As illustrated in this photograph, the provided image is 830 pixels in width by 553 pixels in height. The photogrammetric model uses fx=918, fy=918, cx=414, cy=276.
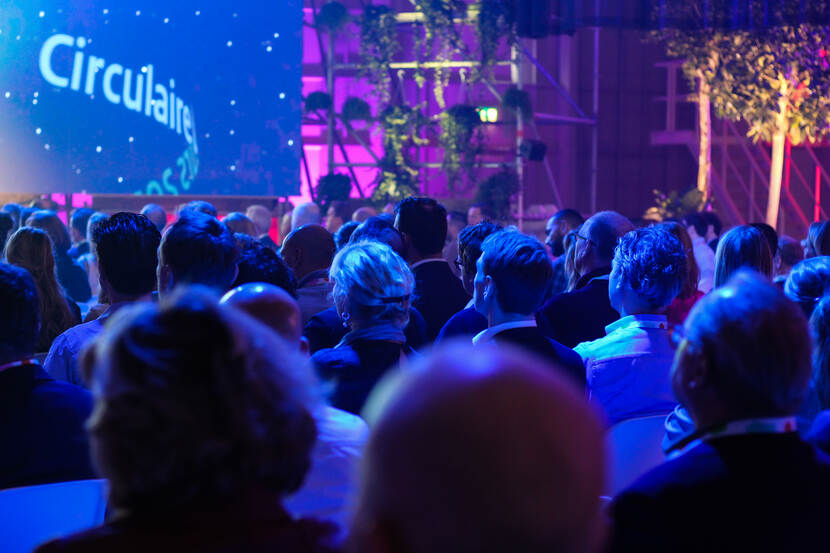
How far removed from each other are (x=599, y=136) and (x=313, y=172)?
14.8ft

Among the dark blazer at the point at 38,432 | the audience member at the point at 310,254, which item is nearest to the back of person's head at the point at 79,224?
the audience member at the point at 310,254

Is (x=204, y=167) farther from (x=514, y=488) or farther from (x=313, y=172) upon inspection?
(x=514, y=488)

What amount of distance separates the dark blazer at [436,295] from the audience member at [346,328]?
0.16 metres

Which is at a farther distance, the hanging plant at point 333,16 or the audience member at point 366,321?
the hanging plant at point 333,16

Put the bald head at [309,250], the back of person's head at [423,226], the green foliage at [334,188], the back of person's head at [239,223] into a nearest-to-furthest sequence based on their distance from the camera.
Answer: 1. the bald head at [309,250]
2. the back of person's head at [423,226]
3. the back of person's head at [239,223]
4. the green foliage at [334,188]

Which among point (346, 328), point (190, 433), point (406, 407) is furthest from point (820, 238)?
point (406, 407)

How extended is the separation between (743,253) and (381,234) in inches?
54.9

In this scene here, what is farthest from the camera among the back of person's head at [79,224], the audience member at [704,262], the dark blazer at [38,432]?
the back of person's head at [79,224]

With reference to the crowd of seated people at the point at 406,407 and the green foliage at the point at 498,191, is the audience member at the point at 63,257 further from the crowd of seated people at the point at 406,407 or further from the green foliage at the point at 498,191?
the green foliage at the point at 498,191

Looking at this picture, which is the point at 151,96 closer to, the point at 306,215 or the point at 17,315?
the point at 306,215

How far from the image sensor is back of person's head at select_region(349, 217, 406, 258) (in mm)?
3699

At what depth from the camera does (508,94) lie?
1085 cm

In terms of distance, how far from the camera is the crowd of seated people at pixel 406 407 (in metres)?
0.73

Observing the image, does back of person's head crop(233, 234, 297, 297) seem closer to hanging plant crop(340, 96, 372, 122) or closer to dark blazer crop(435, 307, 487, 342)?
dark blazer crop(435, 307, 487, 342)
